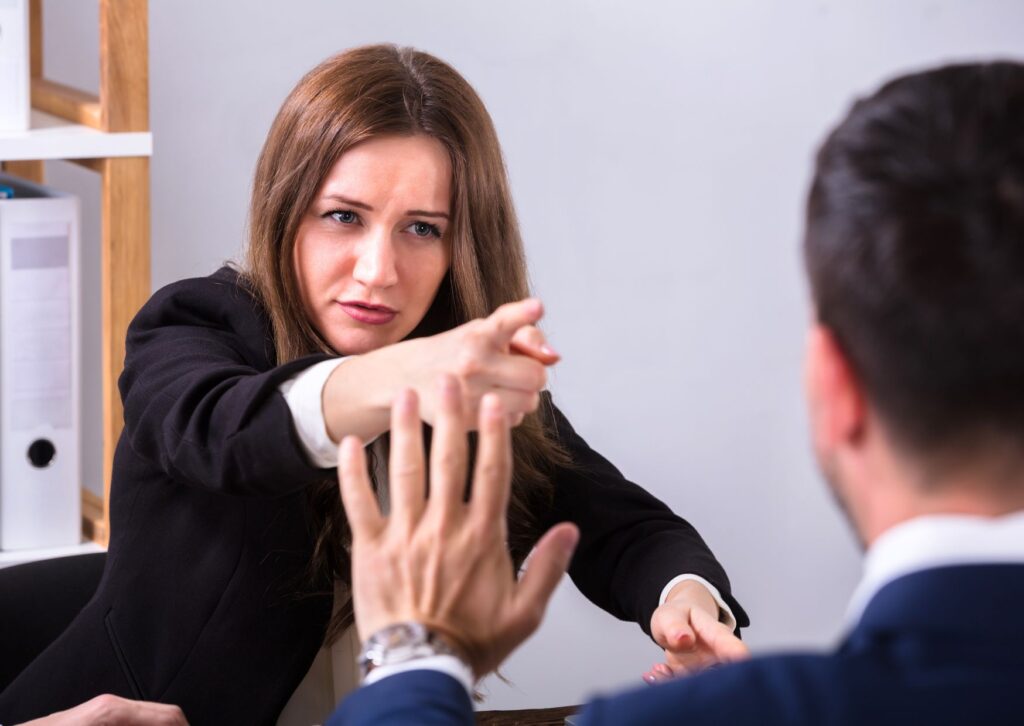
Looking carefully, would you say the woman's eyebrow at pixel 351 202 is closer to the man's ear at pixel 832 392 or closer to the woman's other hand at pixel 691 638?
the woman's other hand at pixel 691 638

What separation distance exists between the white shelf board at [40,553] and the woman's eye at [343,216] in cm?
70

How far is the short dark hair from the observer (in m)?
0.72

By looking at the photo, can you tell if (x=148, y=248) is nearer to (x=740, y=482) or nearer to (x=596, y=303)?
(x=596, y=303)

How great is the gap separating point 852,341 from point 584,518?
978mm

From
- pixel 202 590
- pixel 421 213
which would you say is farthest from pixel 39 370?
pixel 421 213

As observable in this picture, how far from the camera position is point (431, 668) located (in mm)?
858

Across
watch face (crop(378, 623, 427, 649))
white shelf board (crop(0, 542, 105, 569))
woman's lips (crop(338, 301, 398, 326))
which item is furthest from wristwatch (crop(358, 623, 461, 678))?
white shelf board (crop(0, 542, 105, 569))

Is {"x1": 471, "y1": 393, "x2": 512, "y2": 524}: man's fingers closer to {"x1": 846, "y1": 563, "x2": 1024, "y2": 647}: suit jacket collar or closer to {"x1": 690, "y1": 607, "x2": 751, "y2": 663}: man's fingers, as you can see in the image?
{"x1": 846, "y1": 563, "x2": 1024, "y2": 647}: suit jacket collar

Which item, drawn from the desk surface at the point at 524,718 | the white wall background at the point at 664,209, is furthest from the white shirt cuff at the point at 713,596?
the white wall background at the point at 664,209

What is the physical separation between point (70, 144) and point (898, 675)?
1.49m

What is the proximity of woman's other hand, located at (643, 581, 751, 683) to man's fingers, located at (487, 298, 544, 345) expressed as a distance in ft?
1.42

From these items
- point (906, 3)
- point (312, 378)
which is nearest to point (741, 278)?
point (906, 3)

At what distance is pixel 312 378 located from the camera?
117 centimetres

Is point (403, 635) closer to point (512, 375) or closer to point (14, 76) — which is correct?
point (512, 375)
